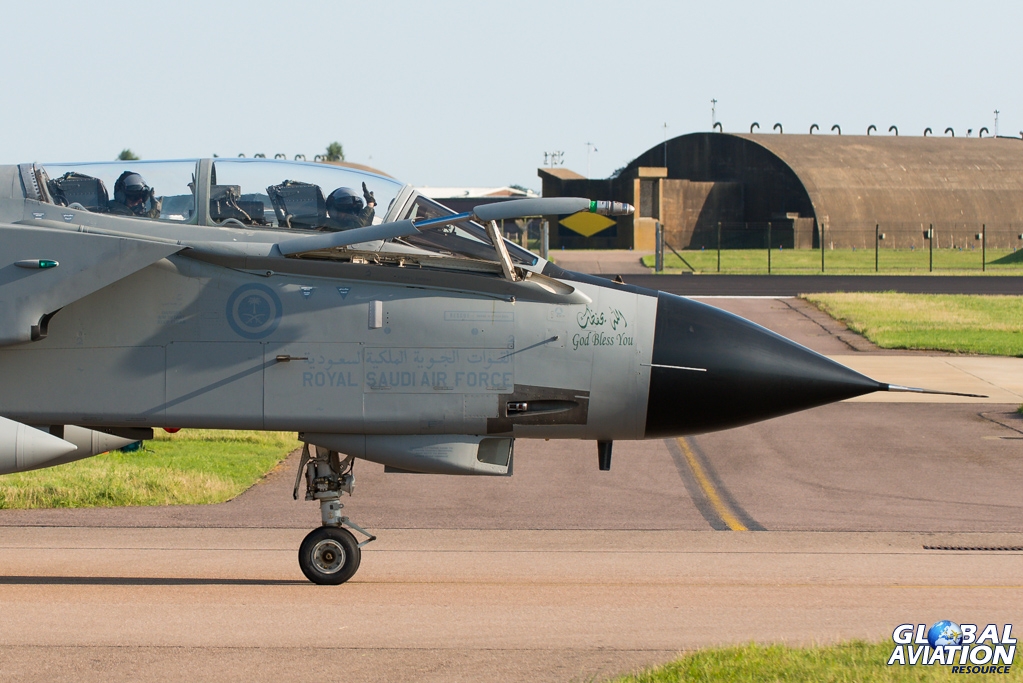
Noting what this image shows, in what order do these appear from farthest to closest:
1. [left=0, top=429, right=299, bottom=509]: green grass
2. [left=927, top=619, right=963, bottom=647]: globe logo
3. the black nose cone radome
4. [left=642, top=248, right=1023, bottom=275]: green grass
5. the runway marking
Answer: [left=642, top=248, right=1023, bottom=275]: green grass < [left=0, top=429, right=299, bottom=509]: green grass < the runway marking < the black nose cone radome < [left=927, top=619, right=963, bottom=647]: globe logo

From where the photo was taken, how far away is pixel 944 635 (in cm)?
654

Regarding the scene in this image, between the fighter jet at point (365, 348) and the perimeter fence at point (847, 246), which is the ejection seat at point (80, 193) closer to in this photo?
the fighter jet at point (365, 348)

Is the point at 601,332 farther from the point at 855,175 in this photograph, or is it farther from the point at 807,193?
the point at 855,175

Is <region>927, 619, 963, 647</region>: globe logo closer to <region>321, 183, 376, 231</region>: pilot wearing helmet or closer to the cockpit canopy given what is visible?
the cockpit canopy

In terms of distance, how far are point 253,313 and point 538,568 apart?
9.55 ft

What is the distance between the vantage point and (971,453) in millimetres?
13969

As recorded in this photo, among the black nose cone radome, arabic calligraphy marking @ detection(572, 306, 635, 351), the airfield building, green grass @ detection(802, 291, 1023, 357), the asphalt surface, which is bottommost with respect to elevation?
the asphalt surface

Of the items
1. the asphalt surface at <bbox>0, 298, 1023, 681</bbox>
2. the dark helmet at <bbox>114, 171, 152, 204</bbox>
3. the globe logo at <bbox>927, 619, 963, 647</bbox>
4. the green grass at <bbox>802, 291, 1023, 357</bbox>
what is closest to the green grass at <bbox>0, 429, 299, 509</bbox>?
the asphalt surface at <bbox>0, 298, 1023, 681</bbox>

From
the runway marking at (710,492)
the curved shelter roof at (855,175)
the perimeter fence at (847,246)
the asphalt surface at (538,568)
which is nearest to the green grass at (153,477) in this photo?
the asphalt surface at (538,568)

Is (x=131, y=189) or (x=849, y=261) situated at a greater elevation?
(x=849, y=261)

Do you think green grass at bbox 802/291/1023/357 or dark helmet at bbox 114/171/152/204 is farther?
green grass at bbox 802/291/1023/357

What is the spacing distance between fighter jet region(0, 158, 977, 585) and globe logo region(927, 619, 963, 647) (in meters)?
1.55

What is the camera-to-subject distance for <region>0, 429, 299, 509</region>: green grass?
11234 millimetres

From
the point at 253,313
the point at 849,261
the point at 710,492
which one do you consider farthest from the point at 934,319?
the point at 849,261
